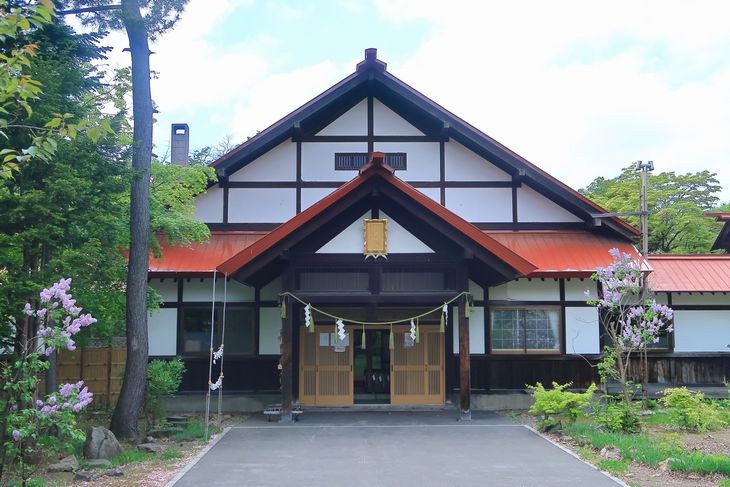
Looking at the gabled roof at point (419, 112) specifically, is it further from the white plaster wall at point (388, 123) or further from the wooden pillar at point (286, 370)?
the wooden pillar at point (286, 370)

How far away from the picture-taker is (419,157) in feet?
56.1

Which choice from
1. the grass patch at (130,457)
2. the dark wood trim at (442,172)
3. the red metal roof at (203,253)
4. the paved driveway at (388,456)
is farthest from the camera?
the dark wood trim at (442,172)

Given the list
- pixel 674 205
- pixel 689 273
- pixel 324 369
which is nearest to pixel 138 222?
pixel 324 369

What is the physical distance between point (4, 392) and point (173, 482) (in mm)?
3588

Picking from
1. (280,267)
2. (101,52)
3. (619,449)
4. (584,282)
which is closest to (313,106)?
(280,267)

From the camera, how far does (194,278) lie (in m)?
15.8

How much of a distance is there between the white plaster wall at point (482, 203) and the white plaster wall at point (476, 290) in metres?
1.85

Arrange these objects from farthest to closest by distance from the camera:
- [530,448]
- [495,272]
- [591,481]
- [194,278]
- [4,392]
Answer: [194,278], [495,272], [530,448], [4,392], [591,481]

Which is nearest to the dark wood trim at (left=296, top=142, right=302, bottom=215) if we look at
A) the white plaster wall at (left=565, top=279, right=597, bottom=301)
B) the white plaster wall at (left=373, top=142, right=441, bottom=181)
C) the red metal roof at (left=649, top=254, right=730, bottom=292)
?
the white plaster wall at (left=373, top=142, right=441, bottom=181)

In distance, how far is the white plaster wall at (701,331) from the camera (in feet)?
57.2

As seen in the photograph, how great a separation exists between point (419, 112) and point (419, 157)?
122 centimetres

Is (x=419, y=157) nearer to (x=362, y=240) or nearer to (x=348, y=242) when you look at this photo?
(x=362, y=240)

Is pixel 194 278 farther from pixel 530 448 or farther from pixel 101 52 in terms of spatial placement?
pixel 530 448

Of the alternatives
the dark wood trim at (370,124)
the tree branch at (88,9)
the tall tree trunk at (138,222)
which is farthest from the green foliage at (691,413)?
the tree branch at (88,9)
